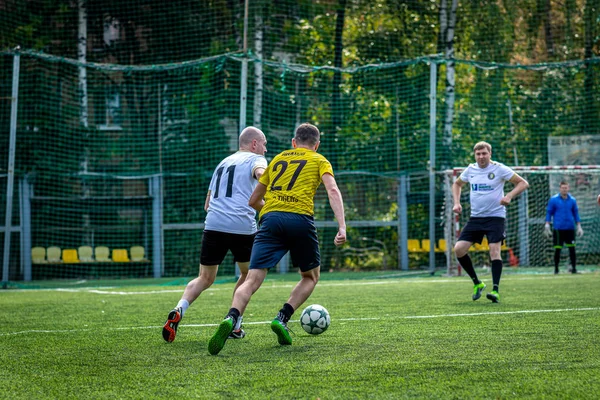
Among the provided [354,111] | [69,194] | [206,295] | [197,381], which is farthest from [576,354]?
[69,194]

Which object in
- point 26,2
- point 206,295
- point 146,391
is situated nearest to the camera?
point 146,391

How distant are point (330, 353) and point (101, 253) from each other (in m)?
14.5

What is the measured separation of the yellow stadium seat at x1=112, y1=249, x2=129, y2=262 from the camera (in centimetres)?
1930

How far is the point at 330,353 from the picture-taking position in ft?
18.4

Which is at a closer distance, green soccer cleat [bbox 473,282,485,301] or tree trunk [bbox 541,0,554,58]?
green soccer cleat [bbox 473,282,485,301]

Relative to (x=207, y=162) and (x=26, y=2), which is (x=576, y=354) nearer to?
(x=207, y=162)

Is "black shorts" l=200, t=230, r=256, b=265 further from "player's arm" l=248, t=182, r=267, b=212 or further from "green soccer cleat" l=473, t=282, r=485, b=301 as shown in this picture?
"green soccer cleat" l=473, t=282, r=485, b=301

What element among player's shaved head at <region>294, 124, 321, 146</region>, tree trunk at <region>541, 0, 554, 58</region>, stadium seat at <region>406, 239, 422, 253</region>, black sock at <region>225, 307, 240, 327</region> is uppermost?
tree trunk at <region>541, 0, 554, 58</region>

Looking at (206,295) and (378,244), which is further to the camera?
(378,244)

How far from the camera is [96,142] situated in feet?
62.3

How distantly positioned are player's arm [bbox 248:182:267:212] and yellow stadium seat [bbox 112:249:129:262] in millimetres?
13263

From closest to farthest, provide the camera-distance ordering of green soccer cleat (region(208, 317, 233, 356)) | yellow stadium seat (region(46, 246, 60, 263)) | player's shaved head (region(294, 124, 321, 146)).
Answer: green soccer cleat (region(208, 317, 233, 356)) → player's shaved head (region(294, 124, 321, 146)) → yellow stadium seat (region(46, 246, 60, 263))

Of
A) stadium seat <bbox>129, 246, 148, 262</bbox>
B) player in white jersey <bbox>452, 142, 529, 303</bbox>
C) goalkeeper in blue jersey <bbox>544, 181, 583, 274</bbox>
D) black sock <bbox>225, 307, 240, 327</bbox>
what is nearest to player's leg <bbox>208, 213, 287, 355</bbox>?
black sock <bbox>225, 307, 240, 327</bbox>

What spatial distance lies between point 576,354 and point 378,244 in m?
15.8
